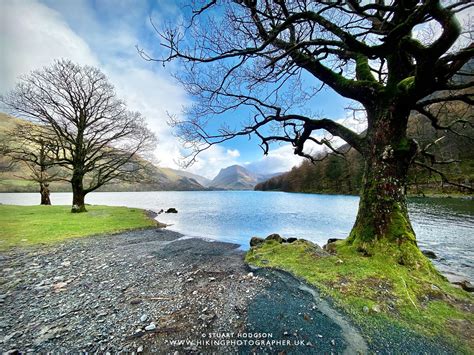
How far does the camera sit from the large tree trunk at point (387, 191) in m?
5.77

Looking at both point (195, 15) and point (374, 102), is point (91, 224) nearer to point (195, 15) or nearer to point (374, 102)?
point (195, 15)

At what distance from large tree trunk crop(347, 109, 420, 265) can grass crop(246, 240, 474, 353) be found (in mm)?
512

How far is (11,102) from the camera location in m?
16.5

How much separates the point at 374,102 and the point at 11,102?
2516 centimetres

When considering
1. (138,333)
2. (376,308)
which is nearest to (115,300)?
(138,333)

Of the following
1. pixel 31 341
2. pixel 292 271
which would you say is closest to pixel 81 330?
pixel 31 341

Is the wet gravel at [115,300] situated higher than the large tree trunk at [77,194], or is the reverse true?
the large tree trunk at [77,194]

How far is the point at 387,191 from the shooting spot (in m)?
5.94

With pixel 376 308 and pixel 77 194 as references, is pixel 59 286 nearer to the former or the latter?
pixel 376 308

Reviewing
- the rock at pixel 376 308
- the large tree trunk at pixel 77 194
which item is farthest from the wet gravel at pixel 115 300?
the large tree trunk at pixel 77 194

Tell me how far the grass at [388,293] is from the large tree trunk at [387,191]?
51 cm

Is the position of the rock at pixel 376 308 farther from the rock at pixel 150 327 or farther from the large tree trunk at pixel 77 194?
the large tree trunk at pixel 77 194

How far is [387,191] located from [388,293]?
9.44 feet

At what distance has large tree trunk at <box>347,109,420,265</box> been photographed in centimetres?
577
